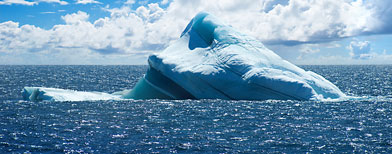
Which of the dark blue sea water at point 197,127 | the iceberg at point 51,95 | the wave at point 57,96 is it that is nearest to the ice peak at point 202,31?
the dark blue sea water at point 197,127

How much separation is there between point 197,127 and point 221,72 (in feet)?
28.7

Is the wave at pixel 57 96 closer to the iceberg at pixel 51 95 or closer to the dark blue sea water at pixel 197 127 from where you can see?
the iceberg at pixel 51 95

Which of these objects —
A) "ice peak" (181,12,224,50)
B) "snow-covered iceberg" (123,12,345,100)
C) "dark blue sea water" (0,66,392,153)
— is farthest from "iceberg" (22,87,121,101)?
"ice peak" (181,12,224,50)

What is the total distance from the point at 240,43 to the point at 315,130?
13447 millimetres

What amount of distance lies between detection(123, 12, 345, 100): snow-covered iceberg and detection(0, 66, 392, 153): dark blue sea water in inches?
38.6

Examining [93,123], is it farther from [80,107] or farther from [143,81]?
[143,81]

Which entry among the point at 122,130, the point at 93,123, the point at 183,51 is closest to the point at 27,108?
the point at 93,123

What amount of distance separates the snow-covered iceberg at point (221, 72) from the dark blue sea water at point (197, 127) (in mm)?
981

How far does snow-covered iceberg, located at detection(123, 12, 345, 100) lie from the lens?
27.9 metres

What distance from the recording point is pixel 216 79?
2844 centimetres

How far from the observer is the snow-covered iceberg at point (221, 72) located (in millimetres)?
27922

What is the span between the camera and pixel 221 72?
93.6 feet

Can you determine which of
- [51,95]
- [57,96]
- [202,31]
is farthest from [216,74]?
[51,95]

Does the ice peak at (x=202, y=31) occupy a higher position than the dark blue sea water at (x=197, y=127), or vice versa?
the ice peak at (x=202, y=31)
